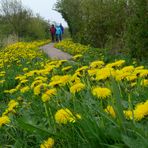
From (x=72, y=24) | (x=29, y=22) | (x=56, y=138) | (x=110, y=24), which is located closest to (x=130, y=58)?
(x=110, y=24)

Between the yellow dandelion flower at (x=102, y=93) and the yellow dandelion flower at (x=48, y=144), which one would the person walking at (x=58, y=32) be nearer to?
the yellow dandelion flower at (x=102, y=93)

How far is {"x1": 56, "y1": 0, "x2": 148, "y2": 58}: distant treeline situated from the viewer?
9.76 meters

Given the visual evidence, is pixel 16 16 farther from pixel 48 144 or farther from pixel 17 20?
pixel 48 144

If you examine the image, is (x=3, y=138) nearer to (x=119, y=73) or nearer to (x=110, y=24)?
(x=119, y=73)

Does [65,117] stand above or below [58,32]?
above

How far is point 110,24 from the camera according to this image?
16.5 meters

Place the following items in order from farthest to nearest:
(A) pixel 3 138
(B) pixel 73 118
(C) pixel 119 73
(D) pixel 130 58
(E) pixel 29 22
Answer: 1. (E) pixel 29 22
2. (D) pixel 130 58
3. (A) pixel 3 138
4. (C) pixel 119 73
5. (B) pixel 73 118

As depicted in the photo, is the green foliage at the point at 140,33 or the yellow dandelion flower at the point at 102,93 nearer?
the yellow dandelion flower at the point at 102,93

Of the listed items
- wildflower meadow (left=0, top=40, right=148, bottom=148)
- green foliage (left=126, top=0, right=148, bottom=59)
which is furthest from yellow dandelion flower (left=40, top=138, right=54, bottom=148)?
green foliage (left=126, top=0, right=148, bottom=59)

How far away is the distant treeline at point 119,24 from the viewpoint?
32.0 ft

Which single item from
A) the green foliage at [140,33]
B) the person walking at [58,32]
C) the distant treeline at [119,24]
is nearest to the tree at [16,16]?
the person walking at [58,32]

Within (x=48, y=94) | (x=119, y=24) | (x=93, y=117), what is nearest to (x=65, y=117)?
(x=93, y=117)

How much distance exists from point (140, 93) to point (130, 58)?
281 inches

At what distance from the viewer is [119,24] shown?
16.2 metres
